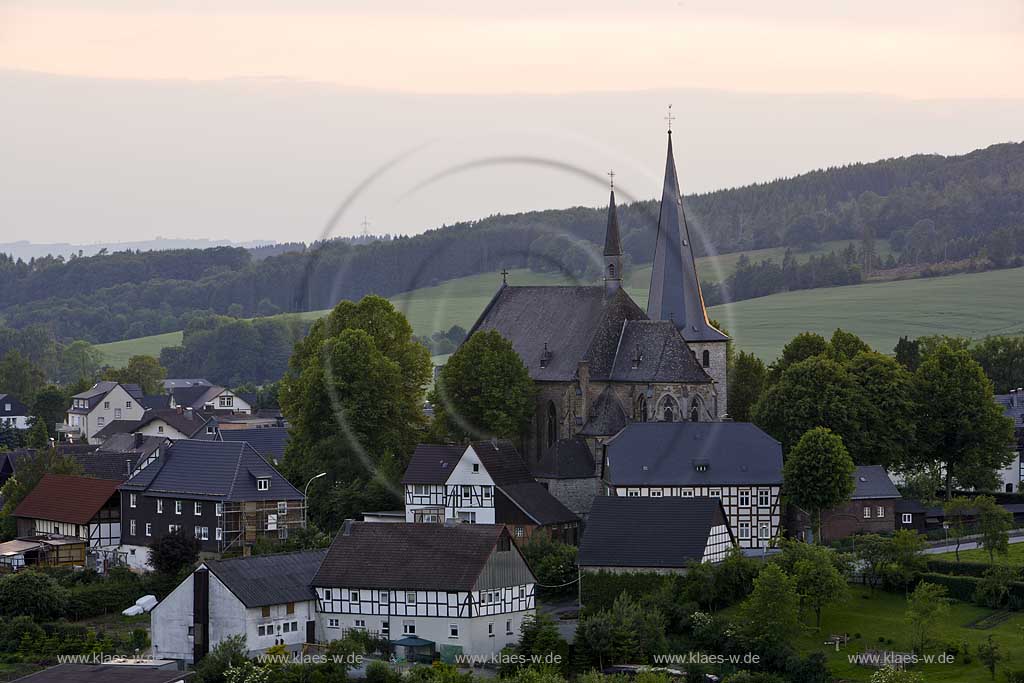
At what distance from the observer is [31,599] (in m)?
85.0

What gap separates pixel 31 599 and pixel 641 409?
123 ft

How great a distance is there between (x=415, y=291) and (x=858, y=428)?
90.9 feet

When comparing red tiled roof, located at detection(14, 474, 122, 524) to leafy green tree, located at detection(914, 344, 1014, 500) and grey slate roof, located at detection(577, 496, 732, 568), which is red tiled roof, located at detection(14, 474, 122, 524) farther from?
leafy green tree, located at detection(914, 344, 1014, 500)

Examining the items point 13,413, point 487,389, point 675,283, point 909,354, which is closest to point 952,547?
point 675,283

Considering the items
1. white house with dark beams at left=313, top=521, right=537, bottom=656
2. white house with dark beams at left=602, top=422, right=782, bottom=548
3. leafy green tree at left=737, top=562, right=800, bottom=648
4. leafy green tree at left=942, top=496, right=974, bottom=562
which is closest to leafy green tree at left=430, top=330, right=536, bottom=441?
white house with dark beams at left=602, top=422, right=782, bottom=548

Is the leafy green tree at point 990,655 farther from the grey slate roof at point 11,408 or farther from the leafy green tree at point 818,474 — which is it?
the grey slate roof at point 11,408

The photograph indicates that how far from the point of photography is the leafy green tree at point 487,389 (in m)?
106

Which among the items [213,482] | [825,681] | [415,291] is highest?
[415,291]

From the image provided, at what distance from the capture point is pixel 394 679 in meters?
70.0

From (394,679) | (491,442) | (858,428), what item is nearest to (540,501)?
(491,442)

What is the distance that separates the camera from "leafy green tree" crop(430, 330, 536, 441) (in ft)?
347

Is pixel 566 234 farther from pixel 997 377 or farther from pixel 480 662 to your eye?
pixel 997 377

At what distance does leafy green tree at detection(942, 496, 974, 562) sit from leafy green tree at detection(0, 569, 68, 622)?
44828mm

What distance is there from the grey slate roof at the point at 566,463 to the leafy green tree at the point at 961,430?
20050 mm
